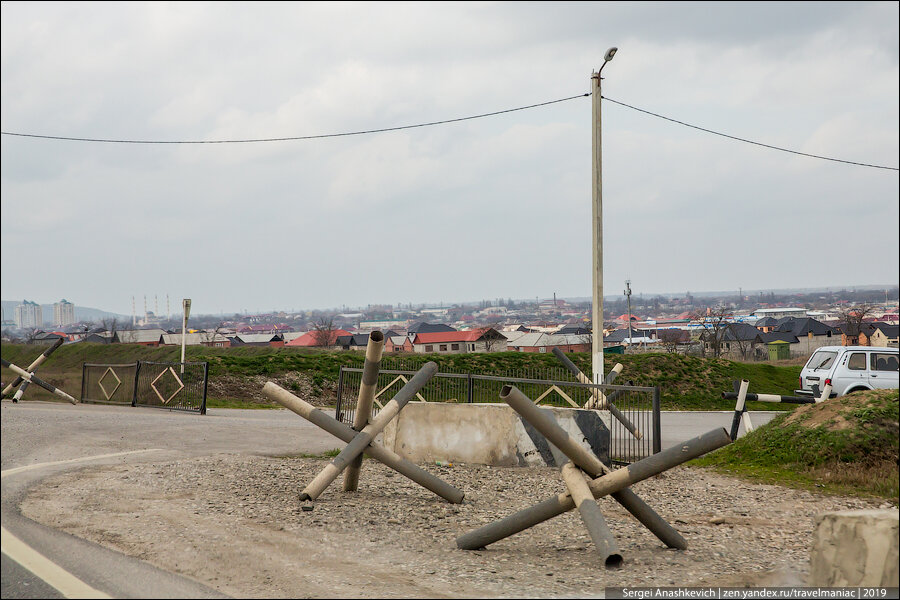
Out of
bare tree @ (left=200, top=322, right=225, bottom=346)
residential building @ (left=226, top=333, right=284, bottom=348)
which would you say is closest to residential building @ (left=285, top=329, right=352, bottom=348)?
residential building @ (left=226, top=333, right=284, bottom=348)

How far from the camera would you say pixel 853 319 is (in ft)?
129

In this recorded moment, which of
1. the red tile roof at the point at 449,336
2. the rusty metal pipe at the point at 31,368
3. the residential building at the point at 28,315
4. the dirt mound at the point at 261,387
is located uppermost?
the residential building at the point at 28,315

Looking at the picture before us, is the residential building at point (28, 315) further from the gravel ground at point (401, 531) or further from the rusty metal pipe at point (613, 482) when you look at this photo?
the rusty metal pipe at point (613, 482)

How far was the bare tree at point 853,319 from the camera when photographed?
36209 mm

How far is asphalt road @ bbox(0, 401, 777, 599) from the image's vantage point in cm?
501

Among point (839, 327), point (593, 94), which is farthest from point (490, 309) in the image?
point (593, 94)

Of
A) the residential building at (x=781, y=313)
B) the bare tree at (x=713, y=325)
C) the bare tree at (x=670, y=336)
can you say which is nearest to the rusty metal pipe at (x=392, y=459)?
the bare tree at (x=713, y=325)

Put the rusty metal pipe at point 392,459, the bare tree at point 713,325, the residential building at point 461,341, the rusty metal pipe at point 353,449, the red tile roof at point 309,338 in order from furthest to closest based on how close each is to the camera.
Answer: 1. the red tile roof at point 309,338
2. the residential building at point 461,341
3. the bare tree at point 713,325
4. the rusty metal pipe at point 392,459
5. the rusty metal pipe at point 353,449

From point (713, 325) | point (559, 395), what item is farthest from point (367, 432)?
point (713, 325)

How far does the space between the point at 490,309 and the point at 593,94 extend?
310ft

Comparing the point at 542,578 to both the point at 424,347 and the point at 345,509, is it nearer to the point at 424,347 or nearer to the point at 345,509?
the point at 345,509

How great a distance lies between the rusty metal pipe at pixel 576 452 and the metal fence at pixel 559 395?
4996mm

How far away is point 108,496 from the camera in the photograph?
9.81 metres

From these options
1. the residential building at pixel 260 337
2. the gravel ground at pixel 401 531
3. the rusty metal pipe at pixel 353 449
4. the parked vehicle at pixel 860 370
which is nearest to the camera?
the gravel ground at pixel 401 531
